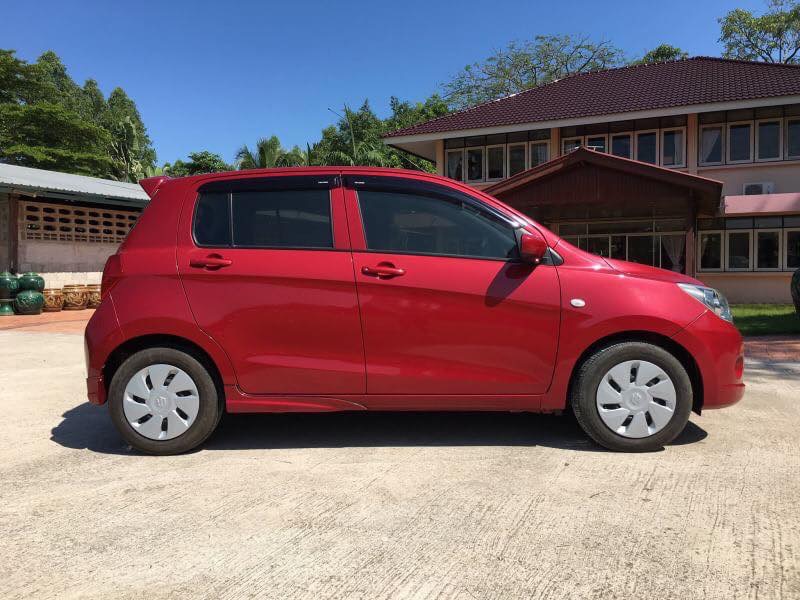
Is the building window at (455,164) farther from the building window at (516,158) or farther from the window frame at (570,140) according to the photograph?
the window frame at (570,140)

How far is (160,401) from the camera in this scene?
384cm

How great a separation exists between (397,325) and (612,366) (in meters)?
1.40

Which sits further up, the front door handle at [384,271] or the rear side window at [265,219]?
the rear side window at [265,219]

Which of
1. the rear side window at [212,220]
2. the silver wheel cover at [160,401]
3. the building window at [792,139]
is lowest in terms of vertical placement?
the silver wheel cover at [160,401]

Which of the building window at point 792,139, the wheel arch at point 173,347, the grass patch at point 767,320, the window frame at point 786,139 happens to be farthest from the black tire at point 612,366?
the building window at point 792,139

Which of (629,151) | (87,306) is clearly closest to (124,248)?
(87,306)

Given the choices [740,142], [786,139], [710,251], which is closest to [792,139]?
[786,139]

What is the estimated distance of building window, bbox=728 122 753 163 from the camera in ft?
59.2

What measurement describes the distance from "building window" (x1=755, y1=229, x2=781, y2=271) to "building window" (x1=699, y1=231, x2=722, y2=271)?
1.03 metres

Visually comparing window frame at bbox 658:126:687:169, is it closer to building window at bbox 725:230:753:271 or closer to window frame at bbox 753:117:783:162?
window frame at bbox 753:117:783:162

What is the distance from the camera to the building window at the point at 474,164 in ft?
69.8

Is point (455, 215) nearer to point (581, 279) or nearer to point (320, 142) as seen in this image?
point (581, 279)

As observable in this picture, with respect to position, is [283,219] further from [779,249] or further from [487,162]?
[779,249]

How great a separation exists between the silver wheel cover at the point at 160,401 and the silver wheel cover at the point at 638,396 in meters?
2.66
